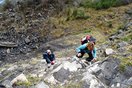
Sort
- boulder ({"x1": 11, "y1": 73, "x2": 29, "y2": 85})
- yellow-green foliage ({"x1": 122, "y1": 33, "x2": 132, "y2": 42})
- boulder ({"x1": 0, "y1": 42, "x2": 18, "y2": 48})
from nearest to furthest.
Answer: boulder ({"x1": 11, "y1": 73, "x2": 29, "y2": 85}) < yellow-green foliage ({"x1": 122, "y1": 33, "x2": 132, "y2": 42}) < boulder ({"x1": 0, "y1": 42, "x2": 18, "y2": 48})

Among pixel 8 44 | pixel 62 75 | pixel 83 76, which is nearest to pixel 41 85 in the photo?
pixel 62 75

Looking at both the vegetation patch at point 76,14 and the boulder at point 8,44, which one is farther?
the vegetation patch at point 76,14

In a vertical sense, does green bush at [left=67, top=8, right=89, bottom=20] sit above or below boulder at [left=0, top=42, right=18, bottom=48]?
above

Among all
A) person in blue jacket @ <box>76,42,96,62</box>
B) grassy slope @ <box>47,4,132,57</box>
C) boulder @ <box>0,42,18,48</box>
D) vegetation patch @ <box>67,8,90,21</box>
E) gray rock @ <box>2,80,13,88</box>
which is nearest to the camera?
gray rock @ <box>2,80,13,88</box>

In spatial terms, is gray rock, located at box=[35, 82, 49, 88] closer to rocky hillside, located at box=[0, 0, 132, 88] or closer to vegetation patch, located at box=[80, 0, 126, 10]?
rocky hillside, located at box=[0, 0, 132, 88]

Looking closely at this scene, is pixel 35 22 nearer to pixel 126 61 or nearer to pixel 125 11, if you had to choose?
pixel 125 11

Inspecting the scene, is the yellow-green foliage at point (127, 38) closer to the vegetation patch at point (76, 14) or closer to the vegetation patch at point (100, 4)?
the vegetation patch at point (76, 14)

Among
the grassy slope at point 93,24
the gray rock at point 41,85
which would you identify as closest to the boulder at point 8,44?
the grassy slope at point 93,24

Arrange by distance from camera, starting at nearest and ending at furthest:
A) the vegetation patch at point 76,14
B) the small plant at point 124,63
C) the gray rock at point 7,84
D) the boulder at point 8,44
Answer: the small plant at point 124,63, the gray rock at point 7,84, the boulder at point 8,44, the vegetation patch at point 76,14

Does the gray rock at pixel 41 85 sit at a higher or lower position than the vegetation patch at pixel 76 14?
higher

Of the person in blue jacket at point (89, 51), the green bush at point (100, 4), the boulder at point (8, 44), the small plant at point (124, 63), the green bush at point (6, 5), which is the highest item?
the small plant at point (124, 63)

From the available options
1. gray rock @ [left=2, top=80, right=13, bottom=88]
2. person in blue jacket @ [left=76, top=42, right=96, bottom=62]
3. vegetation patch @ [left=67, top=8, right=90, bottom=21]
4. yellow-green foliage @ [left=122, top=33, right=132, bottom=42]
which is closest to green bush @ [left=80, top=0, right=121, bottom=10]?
vegetation patch @ [left=67, top=8, right=90, bottom=21]

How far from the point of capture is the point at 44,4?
2791 cm

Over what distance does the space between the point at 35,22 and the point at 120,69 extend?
13.7m
